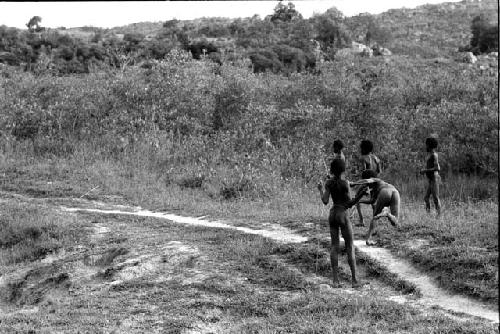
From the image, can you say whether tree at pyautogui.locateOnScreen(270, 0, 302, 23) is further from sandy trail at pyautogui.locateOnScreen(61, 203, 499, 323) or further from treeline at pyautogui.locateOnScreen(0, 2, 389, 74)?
sandy trail at pyautogui.locateOnScreen(61, 203, 499, 323)

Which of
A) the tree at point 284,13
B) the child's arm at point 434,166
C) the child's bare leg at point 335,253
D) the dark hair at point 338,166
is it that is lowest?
the child's bare leg at point 335,253

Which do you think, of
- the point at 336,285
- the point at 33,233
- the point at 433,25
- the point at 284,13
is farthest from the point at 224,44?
the point at 336,285

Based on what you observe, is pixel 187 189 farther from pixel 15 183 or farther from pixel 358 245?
pixel 358 245

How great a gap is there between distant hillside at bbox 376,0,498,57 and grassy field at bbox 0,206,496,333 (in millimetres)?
49783

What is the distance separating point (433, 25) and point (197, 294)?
67.4 metres

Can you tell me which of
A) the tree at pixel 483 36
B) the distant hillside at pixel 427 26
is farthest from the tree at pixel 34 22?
the tree at pixel 483 36

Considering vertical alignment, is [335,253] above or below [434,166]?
below

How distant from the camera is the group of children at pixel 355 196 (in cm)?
855

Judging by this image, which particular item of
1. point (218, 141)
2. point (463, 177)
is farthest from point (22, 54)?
point (463, 177)

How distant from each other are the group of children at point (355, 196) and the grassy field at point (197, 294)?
62 centimetres

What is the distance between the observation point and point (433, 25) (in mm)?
70000

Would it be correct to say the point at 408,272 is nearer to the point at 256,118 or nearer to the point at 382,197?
the point at 382,197

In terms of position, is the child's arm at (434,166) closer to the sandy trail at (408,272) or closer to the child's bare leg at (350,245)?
the sandy trail at (408,272)

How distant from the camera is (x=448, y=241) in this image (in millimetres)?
9820
